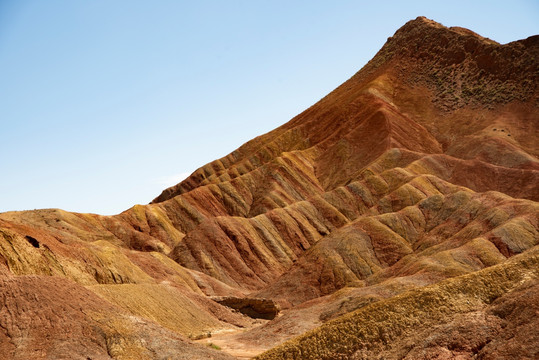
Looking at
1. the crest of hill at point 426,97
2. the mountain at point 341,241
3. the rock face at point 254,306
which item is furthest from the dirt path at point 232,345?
the crest of hill at point 426,97

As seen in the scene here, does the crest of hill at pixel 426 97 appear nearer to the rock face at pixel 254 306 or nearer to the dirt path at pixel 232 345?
the rock face at pixel 254 306

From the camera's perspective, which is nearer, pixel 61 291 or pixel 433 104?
pixel 61 291

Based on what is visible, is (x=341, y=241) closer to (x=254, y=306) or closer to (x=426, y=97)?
(x=254, y=306)

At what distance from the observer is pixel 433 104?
131 metres

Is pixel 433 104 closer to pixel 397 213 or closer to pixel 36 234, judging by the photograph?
pixel 397 213

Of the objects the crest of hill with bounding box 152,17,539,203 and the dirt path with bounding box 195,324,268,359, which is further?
the crest of hill with bounding box 152,17,539,203

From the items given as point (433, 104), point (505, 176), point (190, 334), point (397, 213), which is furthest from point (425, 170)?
point (190, 334)

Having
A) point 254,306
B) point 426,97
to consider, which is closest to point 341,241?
point 254,306

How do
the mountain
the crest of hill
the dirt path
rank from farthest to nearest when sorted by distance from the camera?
the crest of hill → the dirt path → the mountain

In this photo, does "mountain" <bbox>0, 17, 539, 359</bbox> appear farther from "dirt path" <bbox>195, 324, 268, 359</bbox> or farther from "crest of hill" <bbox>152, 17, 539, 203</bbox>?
"crest of hill" <bbox>152, 17, 539, 203</bbox>

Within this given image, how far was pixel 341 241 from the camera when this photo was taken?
244ft

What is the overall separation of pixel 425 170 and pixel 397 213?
23.5 m

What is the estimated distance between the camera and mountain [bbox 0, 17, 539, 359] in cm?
2214

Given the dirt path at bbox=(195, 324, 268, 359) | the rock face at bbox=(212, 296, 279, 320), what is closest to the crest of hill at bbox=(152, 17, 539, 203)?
the rock face at bbox=(212, 296, 279, 320)
